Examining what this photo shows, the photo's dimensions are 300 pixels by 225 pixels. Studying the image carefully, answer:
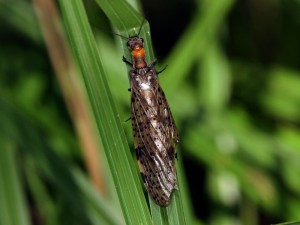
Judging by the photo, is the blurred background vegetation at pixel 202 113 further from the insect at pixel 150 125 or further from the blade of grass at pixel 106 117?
the blade of grass at pixel 106 117

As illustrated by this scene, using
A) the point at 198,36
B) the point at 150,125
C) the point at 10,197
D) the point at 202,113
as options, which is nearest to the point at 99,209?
the point at 10,197

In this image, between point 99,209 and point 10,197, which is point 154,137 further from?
point 10,197

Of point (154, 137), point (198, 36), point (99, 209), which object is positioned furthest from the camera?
point (198, 36)

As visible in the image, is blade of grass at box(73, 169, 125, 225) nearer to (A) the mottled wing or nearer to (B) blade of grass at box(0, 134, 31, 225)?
(B) blade of grass at box(0, 134, 31, 225)

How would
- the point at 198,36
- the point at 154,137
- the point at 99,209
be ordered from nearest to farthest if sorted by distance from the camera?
1. the point at 154,137
2. the point at 99,209
3. the point at 198,36

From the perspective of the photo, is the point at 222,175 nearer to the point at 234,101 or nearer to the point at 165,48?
the point at 234,101

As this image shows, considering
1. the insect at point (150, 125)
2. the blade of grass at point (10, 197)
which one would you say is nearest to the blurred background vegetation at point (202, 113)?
the blade of grass at point (10, 197)
